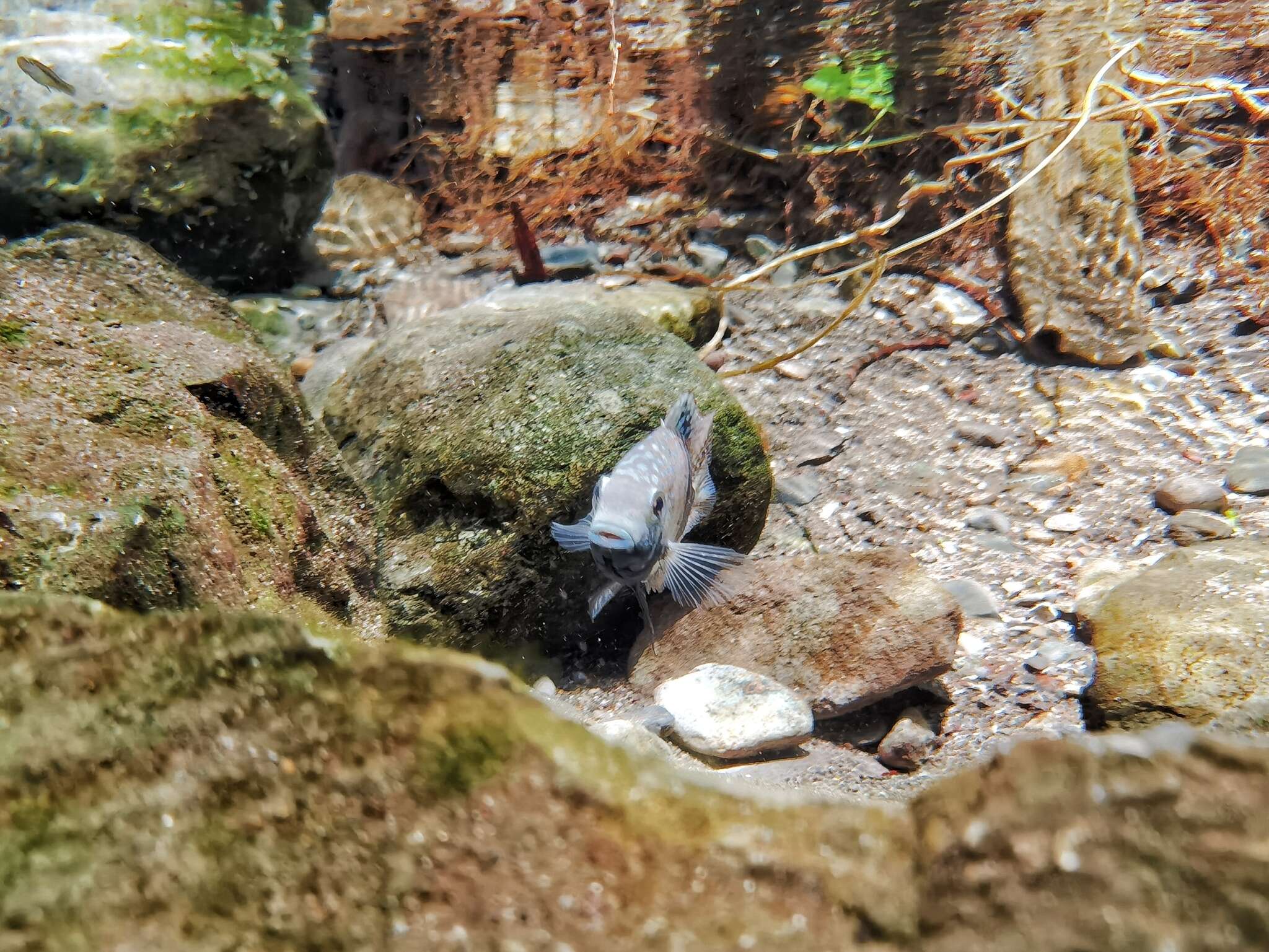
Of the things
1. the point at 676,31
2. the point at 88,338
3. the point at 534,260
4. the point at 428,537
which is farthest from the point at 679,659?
the point at 676,31

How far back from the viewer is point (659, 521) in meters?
2.65

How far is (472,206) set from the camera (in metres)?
7.95

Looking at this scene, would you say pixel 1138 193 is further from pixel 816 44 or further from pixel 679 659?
pixel 679 659

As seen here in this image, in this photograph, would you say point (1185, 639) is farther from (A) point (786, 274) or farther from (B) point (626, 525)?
(A) point (786, 274)

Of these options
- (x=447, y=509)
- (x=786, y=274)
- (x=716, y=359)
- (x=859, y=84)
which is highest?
(x=859, y=84)

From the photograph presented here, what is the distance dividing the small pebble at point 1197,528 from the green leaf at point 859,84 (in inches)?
188

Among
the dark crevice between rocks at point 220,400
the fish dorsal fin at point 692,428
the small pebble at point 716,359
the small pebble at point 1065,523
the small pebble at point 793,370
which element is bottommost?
the small pebble at point 1065,523

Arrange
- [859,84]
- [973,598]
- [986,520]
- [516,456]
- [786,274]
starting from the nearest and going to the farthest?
1. [516,456]
2. [973,598]
3. [986,520]
4. [786,274]
5. [859,84]

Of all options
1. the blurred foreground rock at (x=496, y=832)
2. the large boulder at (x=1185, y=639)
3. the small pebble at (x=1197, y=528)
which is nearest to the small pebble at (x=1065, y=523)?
the small pebble at (x=1197, y=528)

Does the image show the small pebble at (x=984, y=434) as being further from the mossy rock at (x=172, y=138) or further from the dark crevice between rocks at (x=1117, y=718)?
the mossy rock at (x=172, y=138)

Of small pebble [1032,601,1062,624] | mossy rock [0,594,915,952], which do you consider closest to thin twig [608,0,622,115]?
small pebble [1032,601,1062,624]

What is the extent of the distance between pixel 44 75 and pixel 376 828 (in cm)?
648

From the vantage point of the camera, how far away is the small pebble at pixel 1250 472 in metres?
3.60

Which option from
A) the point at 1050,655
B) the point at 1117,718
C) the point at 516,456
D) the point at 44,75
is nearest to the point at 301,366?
the point at 44,75
